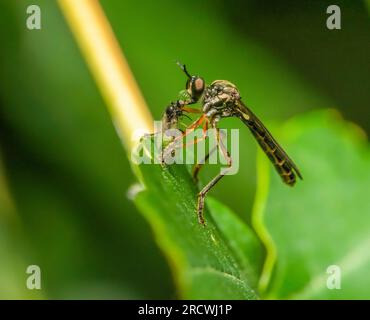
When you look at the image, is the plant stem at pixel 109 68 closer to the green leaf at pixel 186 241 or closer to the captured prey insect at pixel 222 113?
the captured prey insect at pixel 222 113

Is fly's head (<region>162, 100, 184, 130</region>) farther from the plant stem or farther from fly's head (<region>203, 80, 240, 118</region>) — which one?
fly's head (<region>203, 80, 240, 118</region>)

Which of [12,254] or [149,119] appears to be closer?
[149,119]

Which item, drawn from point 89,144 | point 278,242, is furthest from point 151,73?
point 278,242

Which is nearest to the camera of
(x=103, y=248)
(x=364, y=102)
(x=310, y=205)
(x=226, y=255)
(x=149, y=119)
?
(x=226, y=255)

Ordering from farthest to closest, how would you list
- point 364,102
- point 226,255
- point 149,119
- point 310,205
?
point 364,102 → point 310,205 → point 149,119 → point 226,255

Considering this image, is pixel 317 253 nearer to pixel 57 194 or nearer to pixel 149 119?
pixel 149 119

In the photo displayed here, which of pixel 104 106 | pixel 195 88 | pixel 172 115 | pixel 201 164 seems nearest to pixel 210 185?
pixel 201 164

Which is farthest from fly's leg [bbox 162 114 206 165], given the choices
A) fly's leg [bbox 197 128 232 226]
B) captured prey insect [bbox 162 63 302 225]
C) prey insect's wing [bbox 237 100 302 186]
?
prey insect's wing [bbox 237 100 302 186]
